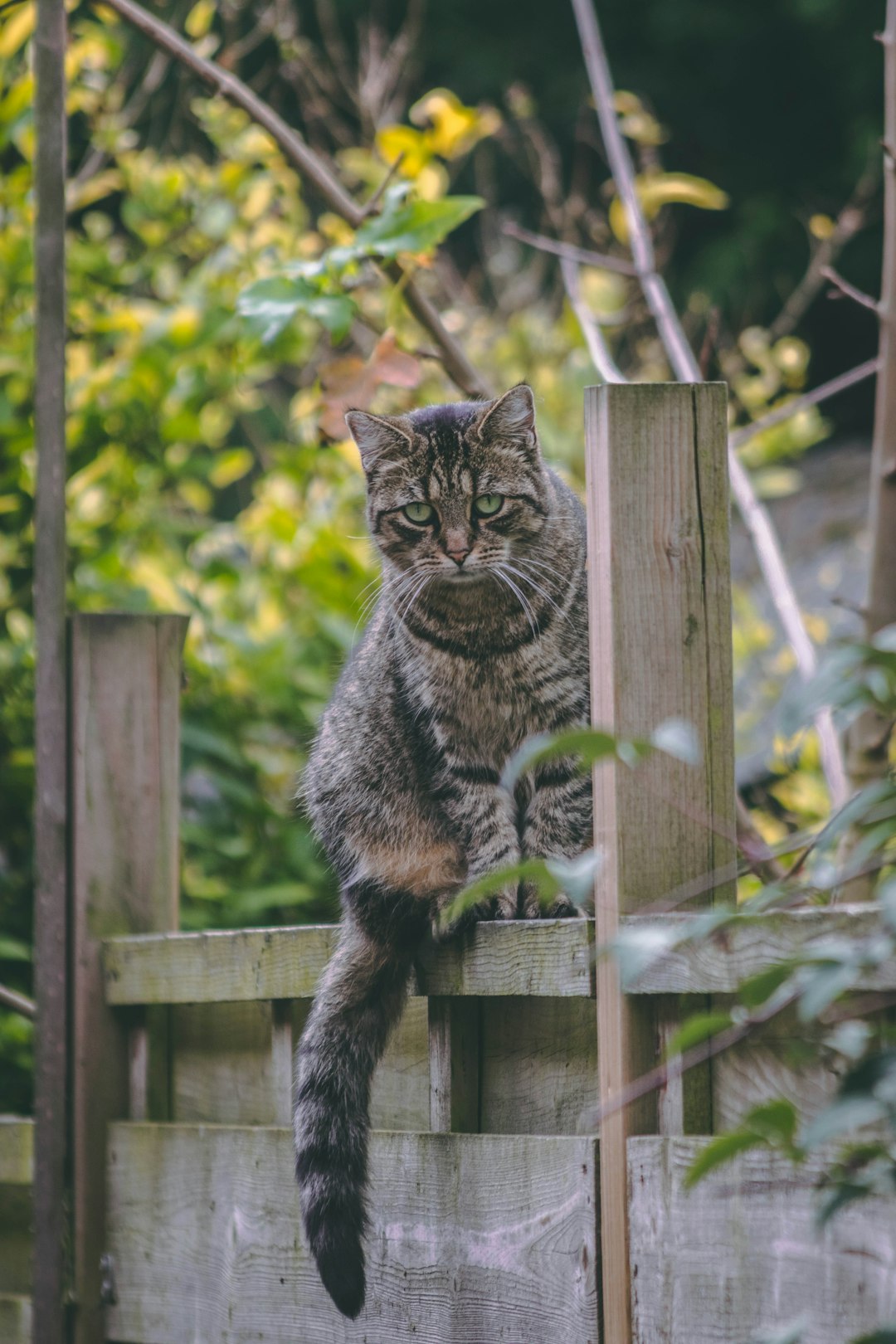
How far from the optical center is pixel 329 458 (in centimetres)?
404

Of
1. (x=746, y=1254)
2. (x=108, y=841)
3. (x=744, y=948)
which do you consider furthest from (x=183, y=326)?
(x=746, y=1254)

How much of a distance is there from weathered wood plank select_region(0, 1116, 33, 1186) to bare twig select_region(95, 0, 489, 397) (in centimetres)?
152

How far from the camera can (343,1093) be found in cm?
186

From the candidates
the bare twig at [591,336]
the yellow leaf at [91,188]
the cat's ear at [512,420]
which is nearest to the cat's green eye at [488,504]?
the cat's ear at [512,420]

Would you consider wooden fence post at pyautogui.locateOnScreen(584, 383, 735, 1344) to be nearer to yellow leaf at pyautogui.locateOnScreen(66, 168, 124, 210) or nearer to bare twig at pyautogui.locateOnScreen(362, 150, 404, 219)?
bare twig at pyautogui.locateOnScreen(362, 150, 404, 219)

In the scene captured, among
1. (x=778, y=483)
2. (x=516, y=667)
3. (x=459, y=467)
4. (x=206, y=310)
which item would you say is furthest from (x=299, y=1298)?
(x=778, y=483)

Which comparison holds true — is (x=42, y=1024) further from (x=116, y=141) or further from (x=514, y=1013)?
(x=116, y=141)

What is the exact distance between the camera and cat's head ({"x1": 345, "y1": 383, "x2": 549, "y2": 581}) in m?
2.40

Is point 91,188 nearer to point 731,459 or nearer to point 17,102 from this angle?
point 17,102

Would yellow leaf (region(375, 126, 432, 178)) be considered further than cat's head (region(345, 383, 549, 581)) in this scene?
Yes

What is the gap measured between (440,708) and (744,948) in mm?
1009

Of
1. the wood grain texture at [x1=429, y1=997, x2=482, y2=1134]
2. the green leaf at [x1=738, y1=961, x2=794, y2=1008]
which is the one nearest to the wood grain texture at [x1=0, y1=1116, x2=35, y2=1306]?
the wood grain texture at [x1=429, y1=997, x2=482, y2=1134]

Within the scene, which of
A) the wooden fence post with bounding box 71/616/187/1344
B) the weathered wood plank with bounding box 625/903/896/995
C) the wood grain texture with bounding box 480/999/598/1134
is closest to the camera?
the weathered wood plank with bounding box 625/903/896/995

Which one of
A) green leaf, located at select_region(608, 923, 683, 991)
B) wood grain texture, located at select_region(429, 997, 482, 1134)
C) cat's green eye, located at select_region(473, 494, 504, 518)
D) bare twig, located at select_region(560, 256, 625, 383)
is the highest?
bare twig, located at select_region(560, 256, 625, 383)
